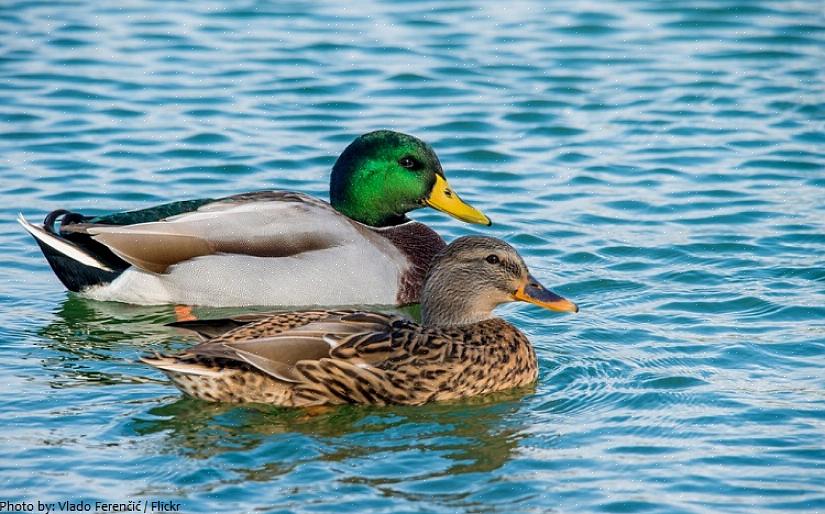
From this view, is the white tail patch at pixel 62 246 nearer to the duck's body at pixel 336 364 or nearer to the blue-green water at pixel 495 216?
the blue-green water at pixel 495 216

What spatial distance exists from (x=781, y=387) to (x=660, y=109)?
659 centimetres

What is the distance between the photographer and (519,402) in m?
8.40

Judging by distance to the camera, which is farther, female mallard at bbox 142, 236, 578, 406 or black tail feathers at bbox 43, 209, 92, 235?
black tail feathers at bbox 43, 209, 92, 235

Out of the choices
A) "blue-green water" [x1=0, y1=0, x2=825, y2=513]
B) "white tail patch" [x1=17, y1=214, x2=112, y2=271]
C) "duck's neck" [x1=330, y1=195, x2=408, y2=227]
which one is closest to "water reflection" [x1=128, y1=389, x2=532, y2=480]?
"blue-green water" [x1=0, y1=0, x2=825, y2=513]

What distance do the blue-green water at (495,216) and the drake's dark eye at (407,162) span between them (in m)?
1.04

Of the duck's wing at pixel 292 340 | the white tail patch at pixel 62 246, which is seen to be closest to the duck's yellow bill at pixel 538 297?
the duck's wing at pixel 292 340

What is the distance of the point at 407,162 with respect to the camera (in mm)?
11172

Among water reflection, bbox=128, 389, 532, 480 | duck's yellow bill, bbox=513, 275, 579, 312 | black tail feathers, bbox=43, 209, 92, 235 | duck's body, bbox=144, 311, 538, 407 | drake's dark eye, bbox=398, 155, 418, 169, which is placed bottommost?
water reflection, bbox=128, 389, 532, 480

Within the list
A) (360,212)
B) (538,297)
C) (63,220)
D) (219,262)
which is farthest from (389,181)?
(538,297)

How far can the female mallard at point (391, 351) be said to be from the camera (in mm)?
7988

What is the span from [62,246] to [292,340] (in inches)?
116

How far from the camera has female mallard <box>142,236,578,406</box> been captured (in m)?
7.99

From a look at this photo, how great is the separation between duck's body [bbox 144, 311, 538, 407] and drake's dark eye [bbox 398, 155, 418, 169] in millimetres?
2868

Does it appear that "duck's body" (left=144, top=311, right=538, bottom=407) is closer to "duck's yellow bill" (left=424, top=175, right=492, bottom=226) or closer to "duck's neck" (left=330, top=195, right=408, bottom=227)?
"duck's yellow bill" (left=424, top=175, right=492, bottom=226)
